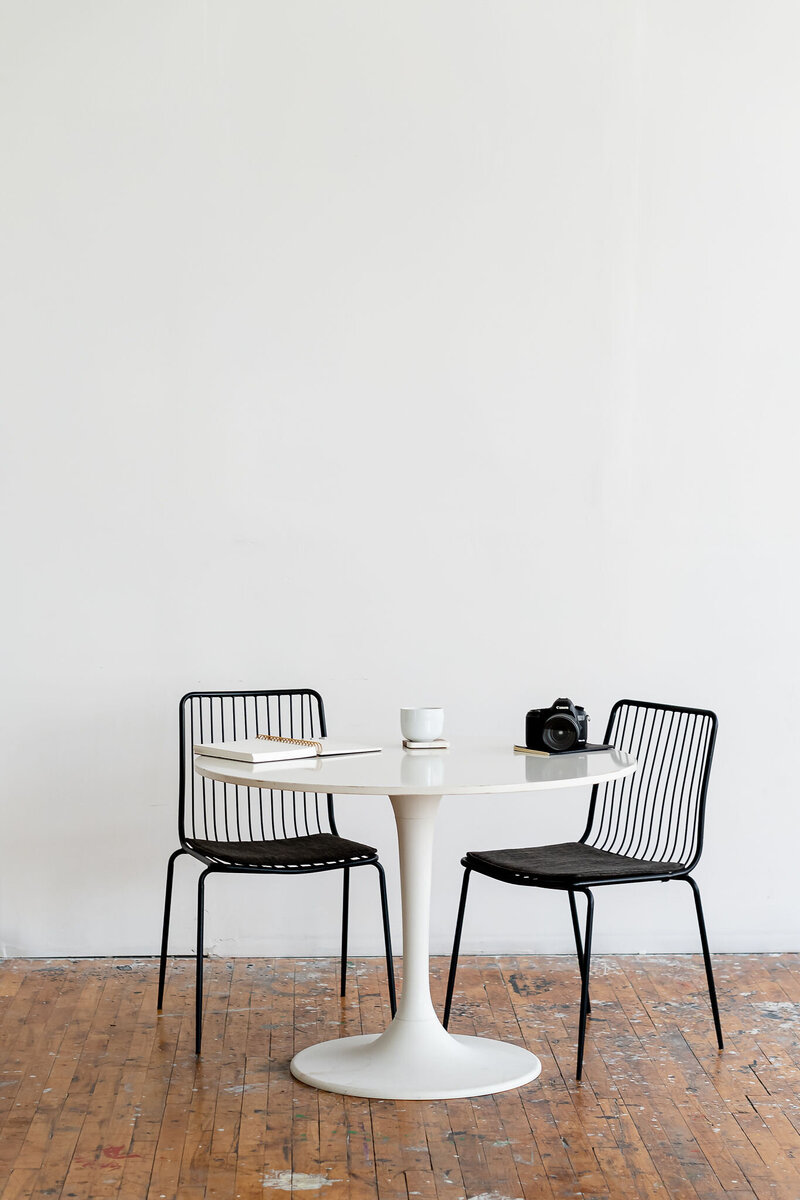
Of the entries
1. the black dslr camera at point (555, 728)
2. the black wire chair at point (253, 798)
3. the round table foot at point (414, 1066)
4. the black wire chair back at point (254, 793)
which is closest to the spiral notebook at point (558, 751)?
the black dslr camera at point (555, 728)

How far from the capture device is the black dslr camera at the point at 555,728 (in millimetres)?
3082

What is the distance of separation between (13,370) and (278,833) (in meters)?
1.60

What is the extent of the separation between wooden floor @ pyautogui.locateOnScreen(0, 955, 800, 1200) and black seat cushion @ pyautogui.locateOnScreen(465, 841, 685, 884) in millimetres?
452

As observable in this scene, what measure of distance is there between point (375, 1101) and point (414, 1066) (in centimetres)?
14

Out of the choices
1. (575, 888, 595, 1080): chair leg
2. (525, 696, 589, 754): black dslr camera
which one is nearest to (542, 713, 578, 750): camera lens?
(525, 696, 589, 754): black dslr camera

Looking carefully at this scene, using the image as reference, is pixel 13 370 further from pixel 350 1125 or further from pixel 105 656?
pixel 350 1125

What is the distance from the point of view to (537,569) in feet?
12.8

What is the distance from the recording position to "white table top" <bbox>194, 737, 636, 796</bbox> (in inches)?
100

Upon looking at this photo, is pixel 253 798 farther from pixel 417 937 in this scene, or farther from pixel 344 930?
pixel 417 937

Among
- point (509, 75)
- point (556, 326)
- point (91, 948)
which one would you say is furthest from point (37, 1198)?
point (509, 75)

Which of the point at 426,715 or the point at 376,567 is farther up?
the point at 376,567

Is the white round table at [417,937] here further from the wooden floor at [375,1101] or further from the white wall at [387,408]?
the white wall at [387,408]

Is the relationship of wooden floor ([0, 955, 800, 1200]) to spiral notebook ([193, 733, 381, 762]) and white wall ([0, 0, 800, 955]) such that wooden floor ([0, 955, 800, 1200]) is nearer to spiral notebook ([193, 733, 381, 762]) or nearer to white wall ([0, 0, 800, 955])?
white wall ([0, 0, 800, 955])

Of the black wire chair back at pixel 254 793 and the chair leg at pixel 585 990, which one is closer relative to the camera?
the chair leg at pixel 585 990
